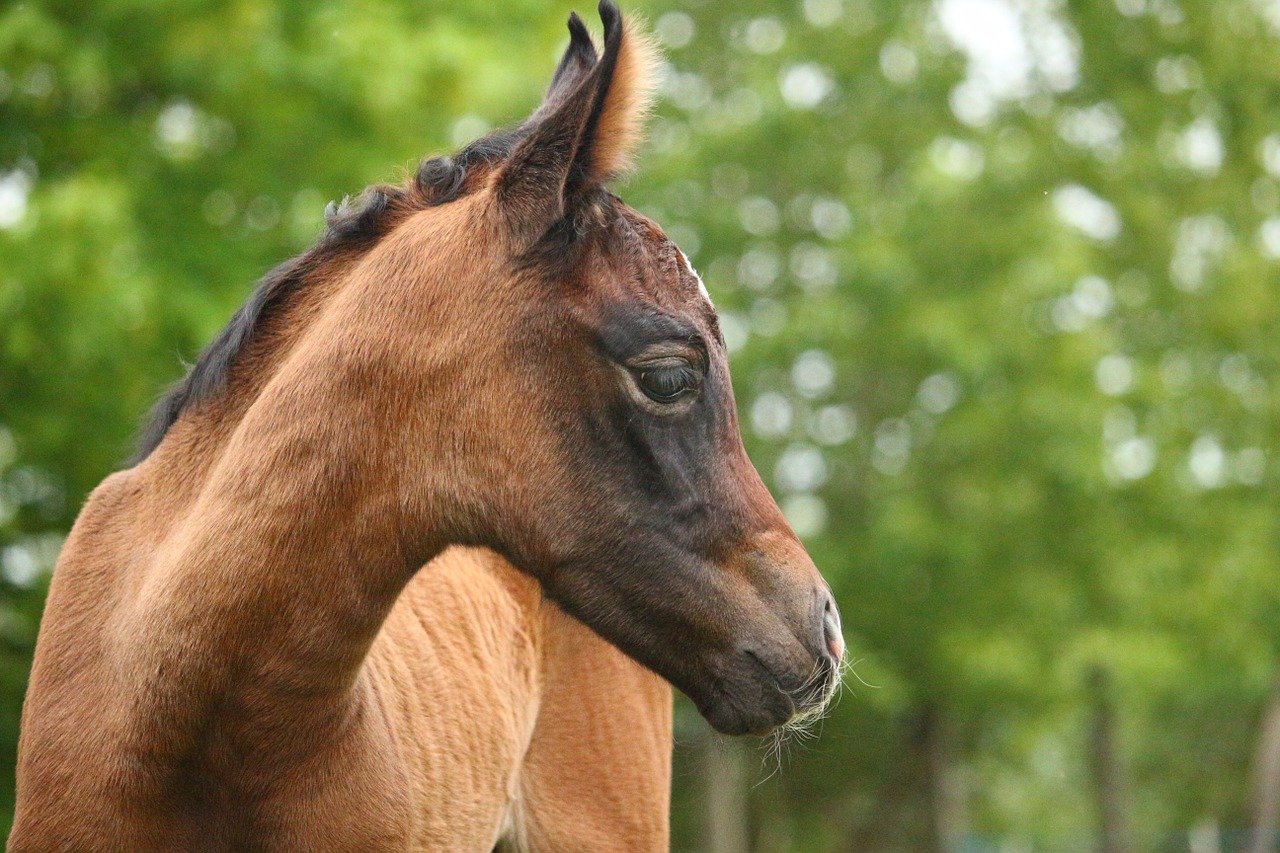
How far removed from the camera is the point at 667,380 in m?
2.97

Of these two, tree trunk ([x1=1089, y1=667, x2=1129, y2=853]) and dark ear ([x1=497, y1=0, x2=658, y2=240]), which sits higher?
dark ear ([x1=497, y1=0, x2=658, y2=240])

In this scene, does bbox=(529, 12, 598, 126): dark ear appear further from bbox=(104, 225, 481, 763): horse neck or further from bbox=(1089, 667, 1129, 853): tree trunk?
bbox=(1089, 667, 1129, 853): tree trunk

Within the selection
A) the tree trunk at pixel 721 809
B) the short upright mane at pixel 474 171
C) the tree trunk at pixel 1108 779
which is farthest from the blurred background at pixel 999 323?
the short upright mane at pixel 474 171

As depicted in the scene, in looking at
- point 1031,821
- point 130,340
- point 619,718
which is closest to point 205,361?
point 619,718

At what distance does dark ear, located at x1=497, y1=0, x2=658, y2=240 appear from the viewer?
9.81ft

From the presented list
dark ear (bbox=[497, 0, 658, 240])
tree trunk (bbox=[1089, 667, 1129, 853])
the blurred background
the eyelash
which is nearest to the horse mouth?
the eyelash

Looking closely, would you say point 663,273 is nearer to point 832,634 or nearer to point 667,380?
point 667,380

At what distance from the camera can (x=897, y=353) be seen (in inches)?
635

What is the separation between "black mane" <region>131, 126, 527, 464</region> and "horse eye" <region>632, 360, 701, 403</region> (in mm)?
789

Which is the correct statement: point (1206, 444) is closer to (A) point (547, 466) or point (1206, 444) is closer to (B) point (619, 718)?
(B) point (619, 718)

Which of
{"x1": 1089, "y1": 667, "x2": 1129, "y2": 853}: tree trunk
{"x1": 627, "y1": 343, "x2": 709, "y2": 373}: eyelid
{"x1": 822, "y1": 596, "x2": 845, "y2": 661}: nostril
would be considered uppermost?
{"x1": 627, "y1": 343, "x2": 709, "y2": 373}: eyelid

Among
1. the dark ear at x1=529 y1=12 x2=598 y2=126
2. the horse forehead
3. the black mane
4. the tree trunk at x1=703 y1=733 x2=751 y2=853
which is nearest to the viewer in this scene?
the horse forehead

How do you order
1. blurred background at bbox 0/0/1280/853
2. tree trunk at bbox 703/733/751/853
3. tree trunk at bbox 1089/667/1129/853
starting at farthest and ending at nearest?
1. tree trunk at bbox 1089/667/1129/853
2. tree trunk at bbox 703/733/751/853
3. blurred background at bbox 0/0/1280/853

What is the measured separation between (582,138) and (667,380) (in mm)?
586
